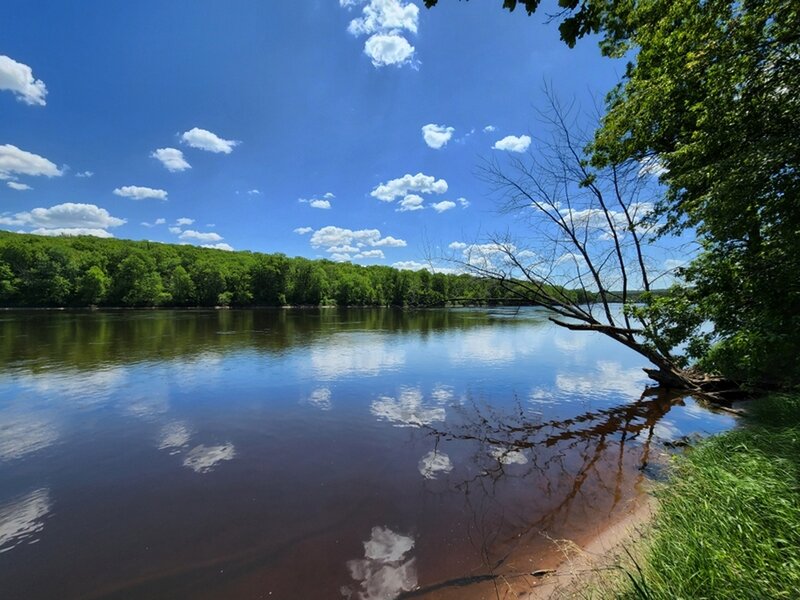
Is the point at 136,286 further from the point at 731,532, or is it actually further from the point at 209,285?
the point at 731,532

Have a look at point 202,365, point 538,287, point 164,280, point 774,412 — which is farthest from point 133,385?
point 164,280

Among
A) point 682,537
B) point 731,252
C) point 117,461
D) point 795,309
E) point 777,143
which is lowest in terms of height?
point 117,461

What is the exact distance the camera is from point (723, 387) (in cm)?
1534

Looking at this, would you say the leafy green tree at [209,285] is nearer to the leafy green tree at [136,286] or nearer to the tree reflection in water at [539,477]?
the leafy green tree at [136,286]

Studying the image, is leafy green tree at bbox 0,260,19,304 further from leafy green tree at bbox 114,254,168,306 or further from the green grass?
the green grass

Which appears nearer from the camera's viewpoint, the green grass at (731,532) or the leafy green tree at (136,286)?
the green grass at (731,532)

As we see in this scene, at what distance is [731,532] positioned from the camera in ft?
12.4

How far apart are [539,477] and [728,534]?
4.60m

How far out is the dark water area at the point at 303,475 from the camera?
523 centimetres

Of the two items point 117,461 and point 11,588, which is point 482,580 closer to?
point 11,588

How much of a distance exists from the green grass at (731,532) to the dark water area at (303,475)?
1.92m

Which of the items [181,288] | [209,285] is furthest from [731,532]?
[181,288]

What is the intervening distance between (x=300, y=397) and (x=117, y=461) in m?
6.30

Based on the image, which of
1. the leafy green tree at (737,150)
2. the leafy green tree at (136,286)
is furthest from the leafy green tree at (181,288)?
the leafy green tree at (737,150)
